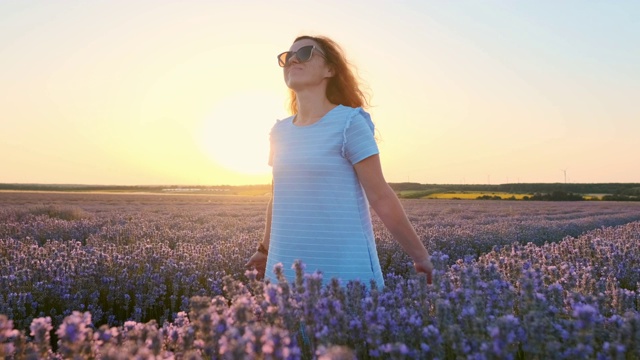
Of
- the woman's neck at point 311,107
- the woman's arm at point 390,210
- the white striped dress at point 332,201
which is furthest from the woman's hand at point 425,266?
the woman's neck at point 311,107

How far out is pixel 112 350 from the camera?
1280 mm

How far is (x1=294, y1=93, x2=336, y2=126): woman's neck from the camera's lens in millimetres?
2972

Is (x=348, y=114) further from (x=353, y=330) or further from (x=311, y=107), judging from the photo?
(x=353, y=330)

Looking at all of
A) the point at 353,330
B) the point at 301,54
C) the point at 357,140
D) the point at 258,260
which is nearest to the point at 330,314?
the point at 353,330

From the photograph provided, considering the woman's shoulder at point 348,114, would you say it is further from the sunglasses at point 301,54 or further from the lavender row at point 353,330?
the lavender row at point 353,330

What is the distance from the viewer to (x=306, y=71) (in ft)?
9.69

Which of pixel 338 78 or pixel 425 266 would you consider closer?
pixel 425 266

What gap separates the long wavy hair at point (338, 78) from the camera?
3045 mm

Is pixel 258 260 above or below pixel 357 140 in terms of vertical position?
below

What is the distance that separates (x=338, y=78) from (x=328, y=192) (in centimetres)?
78

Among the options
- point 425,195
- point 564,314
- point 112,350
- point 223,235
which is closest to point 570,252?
point 564,314

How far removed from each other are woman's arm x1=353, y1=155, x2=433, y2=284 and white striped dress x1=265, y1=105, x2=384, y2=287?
73 mm

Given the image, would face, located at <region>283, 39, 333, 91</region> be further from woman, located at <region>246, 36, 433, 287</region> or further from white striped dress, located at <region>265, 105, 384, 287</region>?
white striped dress, located at <region>265, 105, 384, 287</region>

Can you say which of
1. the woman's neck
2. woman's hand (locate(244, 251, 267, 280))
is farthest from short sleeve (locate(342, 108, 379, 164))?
woman's hand (locate(244, 251, 267, 280))
